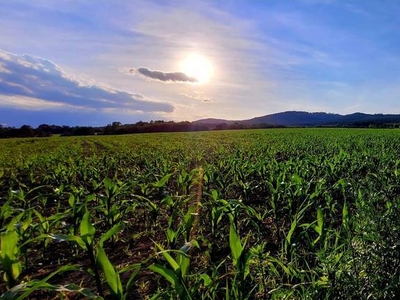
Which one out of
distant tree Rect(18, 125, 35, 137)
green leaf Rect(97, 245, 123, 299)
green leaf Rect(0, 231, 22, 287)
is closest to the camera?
green leaf Rect(97, 245, 123, 299)

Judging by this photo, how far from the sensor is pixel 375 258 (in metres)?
2.67

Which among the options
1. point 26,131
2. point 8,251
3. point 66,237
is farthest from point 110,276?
point 26,131

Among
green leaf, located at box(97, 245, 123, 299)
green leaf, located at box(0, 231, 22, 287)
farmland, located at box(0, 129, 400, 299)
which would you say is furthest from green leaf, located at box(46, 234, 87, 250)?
green leaf, located at box(97, 245, 123, 299)

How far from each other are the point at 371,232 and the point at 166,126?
7179cm

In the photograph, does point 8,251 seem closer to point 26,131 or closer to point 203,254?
point 203,254

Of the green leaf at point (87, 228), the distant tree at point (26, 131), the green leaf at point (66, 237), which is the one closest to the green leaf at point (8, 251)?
the green leaf at point (66, 237)

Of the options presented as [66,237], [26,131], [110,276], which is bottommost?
[110,276]

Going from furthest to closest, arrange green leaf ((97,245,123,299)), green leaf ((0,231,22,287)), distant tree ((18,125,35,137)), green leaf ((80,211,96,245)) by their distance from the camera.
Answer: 1. distant tree ((18,125,35,137))
2. green leaf ((80,211,96,245))
3. green leaf ((0,231,22,287))
4. green leaf ((97,245,123,299))

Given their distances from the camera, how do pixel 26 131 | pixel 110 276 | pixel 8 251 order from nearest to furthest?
pixel 110 276 < pixel 8 251 < pixel 26 131

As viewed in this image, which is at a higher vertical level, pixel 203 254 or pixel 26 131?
pixel 26 131

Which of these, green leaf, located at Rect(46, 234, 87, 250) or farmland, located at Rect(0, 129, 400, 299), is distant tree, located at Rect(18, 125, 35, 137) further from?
green leaf, located at Rect(46, 234, 87, 250)

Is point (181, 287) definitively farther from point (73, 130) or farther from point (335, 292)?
point (73, 130)

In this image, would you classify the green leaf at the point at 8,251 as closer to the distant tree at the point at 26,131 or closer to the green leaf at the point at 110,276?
the green leaf at the point at 110,276

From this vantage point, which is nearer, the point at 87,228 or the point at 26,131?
the point at 87,228
